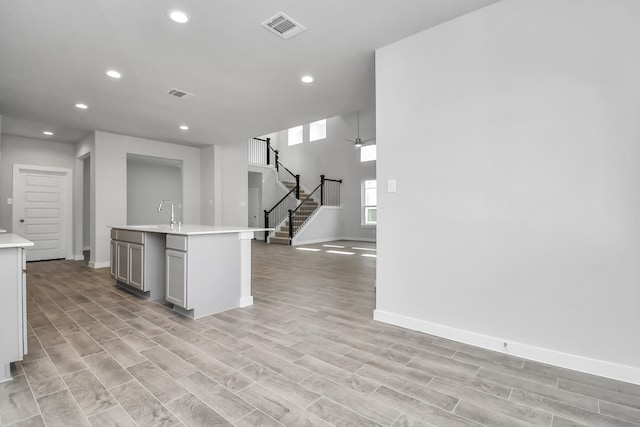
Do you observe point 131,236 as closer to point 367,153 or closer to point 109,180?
point 109,180

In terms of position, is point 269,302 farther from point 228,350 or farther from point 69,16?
point 69,16

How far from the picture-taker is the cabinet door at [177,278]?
310 centimetres

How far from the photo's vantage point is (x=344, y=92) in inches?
167

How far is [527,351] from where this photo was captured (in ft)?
7.34

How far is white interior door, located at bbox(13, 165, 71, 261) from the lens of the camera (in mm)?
6594

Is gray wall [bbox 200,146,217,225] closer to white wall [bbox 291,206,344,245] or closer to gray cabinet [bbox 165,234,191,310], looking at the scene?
white wall [bbox 291,206,344,245]

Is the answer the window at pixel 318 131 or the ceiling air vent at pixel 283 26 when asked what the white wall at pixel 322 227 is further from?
the ceiling air vent at pixel 283 26

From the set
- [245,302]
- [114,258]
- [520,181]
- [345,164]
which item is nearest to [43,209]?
[114,258]

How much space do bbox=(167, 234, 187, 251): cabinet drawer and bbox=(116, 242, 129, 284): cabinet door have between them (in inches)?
46.6

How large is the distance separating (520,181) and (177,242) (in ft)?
10.1

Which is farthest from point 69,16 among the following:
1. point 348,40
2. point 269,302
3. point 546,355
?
point 546,355

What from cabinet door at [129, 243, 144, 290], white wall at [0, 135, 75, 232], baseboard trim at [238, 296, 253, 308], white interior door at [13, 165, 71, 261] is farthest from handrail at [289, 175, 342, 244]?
baseboard trim at [238, 296, 253, 308]

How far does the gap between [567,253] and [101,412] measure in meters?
2.95

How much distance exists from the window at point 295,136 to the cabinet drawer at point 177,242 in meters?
10.0
